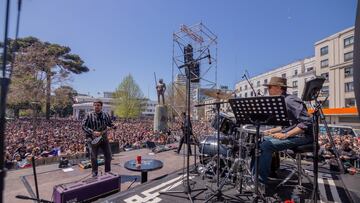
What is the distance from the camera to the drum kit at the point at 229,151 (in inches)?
128

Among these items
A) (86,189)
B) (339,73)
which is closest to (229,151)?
(86,189)

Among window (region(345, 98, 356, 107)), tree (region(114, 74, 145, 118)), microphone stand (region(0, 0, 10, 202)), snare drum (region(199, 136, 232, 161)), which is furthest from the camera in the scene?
tree (region(114, 74, 145, 118))

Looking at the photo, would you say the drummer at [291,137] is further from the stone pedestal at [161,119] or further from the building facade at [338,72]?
the building facade at [338,72]

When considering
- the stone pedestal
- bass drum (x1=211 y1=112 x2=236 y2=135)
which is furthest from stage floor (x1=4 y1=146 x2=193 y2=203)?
the stone pedestal

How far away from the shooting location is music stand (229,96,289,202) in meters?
2.39

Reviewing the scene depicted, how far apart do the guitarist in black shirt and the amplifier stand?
→ 107 centimetres

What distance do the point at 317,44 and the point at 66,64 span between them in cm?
3809

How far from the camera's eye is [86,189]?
10.3 feet

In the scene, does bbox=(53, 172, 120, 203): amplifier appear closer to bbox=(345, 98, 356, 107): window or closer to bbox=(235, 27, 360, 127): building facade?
bbox=(235, 27, 360, 127): building facade

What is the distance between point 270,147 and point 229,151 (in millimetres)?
1415

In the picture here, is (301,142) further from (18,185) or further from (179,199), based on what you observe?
(18,185)

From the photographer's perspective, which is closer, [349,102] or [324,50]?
[349,102]

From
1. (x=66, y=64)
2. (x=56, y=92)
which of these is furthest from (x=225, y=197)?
(x=66, y=64)

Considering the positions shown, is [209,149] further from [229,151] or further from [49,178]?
[49,178]
